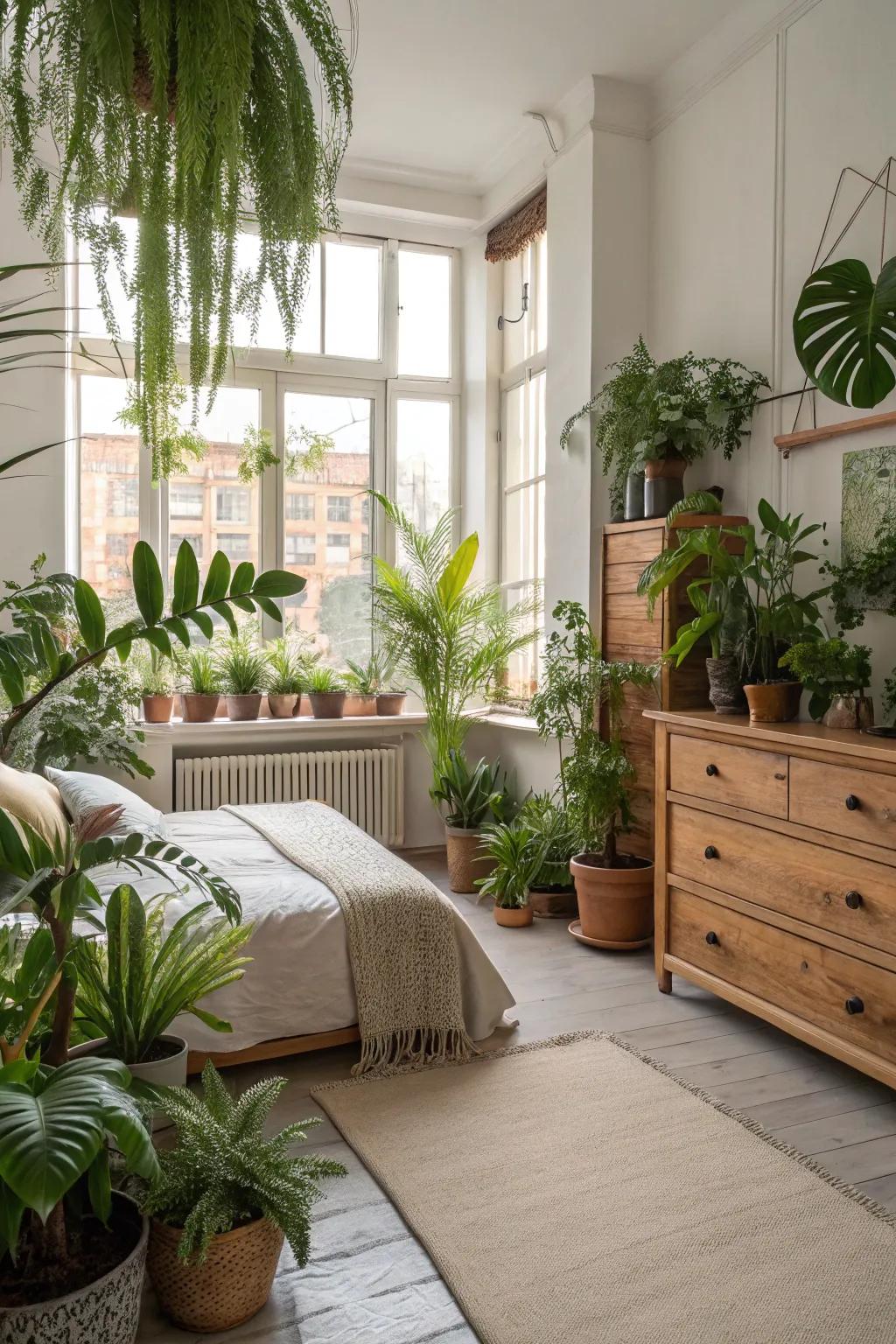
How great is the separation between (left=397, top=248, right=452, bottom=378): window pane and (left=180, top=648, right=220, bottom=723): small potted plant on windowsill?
2.02 meters

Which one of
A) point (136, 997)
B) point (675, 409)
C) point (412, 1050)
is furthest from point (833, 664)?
point (136, 997)

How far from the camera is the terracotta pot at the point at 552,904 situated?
13.9 ft

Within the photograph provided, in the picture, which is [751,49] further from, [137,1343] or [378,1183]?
[137,1343]

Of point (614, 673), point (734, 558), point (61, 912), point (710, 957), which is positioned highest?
point (734, 558)

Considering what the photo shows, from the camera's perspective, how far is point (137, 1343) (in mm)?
1716

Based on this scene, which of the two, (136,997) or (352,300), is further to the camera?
(352,300)

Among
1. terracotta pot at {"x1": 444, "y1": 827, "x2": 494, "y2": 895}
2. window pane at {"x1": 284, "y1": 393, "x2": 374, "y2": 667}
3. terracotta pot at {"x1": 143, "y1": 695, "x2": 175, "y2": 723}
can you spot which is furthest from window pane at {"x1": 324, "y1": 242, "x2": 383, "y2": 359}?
terracotta pot at {"x1": 444, "y1": 827, "x2": 494, "y2": 895}

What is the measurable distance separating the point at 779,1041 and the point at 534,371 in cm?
351

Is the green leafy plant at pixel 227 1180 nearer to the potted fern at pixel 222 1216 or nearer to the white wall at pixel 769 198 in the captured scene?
the potted fern at pixel 222 1216

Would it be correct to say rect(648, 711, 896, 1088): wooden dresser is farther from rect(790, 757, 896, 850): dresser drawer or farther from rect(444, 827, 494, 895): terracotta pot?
rect(444, 827, 494, 895): terracotta pot

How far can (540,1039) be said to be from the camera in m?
2.97

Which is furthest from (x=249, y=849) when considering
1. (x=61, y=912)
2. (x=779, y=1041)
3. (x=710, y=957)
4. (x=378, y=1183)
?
(x=61, y=912)

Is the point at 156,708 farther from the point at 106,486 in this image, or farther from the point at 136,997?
the point at 136,997

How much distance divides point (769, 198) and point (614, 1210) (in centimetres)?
330
